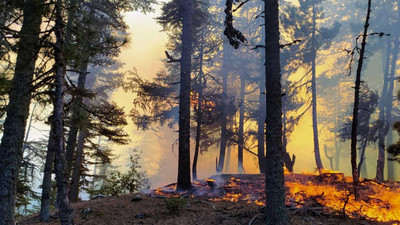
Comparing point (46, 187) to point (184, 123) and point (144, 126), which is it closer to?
point (184, 123)

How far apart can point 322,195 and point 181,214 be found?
17.9 feet

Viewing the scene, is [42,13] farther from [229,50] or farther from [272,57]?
[229,50]

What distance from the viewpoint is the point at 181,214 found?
309 inches

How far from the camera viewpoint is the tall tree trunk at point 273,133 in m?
6.19

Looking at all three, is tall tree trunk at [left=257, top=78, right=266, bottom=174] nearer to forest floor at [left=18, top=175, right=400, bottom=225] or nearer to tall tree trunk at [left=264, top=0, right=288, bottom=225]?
forest floor at [left=18, top=175, right=400, bottom=225]

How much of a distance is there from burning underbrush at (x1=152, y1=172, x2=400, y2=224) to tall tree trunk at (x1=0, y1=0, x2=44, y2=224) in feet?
18.3

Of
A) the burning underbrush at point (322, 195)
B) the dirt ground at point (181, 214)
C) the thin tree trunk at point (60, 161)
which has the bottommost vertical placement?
the dirt ground at point (181, 214)

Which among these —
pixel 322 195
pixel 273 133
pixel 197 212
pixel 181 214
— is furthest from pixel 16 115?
pixel 322 195

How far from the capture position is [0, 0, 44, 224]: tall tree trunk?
6500 mm

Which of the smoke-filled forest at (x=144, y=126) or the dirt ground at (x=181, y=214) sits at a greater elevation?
the smoke-filled forest at (x=144, y=126)

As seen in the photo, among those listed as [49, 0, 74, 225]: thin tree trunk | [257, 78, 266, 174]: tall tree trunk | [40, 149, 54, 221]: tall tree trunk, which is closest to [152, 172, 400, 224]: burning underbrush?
[40, 149, 54, 221]: tall tree trunk

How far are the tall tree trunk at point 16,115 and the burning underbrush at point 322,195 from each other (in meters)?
5.59

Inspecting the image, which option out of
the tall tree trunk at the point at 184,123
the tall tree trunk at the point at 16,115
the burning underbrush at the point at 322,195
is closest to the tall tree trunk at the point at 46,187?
the tall tree trunk at the point at 16,115

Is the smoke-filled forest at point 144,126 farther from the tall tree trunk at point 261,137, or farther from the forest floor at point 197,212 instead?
the tall tree trunk at point 261,137
